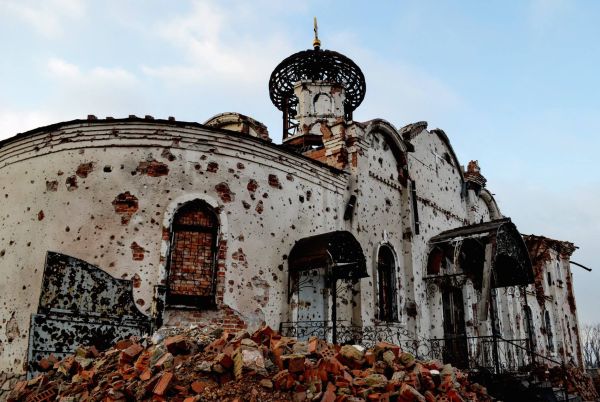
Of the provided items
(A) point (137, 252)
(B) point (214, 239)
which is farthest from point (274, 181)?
(A) point (137, 252)

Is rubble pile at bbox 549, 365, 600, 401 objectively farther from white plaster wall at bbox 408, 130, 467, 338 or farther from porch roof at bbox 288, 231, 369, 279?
porch roof at bbox 288, 231, 369, 279

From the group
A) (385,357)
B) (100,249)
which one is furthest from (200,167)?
(385,357)

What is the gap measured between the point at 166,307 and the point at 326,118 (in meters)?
11.9

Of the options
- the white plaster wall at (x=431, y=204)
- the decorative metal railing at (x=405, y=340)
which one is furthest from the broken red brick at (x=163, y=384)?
the white plaster wall at (x=431, y=204)

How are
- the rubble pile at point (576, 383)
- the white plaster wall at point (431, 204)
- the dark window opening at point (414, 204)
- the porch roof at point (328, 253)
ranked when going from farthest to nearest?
the rubble pile at point (576, 383) → the dark window opening at point (414, 204) → the white plaster wall at point (431, 204) → the porch roof at point (328, 253)

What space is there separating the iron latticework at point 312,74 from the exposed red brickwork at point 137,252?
11.7 meters

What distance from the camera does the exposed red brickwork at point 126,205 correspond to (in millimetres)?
9289

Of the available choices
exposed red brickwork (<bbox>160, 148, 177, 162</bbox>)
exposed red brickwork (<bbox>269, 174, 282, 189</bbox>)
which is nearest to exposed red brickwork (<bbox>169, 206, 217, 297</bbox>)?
exposed red brickwork (<bbox>160, 148, 177, 162</bbox>)

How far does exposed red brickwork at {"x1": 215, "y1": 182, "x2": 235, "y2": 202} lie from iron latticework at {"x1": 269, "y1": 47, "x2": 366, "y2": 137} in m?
10.2

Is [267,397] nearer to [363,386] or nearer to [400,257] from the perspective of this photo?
[363,386]

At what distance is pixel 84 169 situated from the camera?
9.62 metres

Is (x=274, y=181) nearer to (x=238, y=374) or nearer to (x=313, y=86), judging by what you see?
(x=238, y=374)

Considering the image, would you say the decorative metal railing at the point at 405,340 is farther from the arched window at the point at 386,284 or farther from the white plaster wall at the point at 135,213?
the white plaster wall at the point at 135,213

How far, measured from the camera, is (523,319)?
66.4 ft
